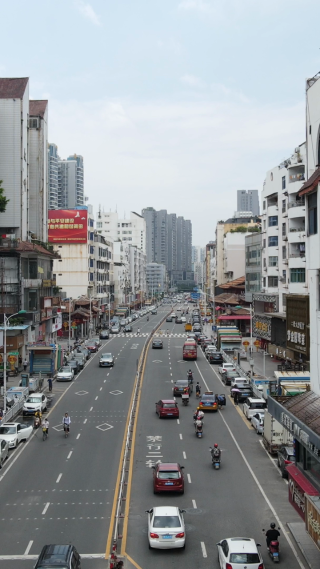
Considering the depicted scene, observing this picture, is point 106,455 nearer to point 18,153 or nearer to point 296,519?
point 296,519

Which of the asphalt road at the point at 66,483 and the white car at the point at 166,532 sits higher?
the white car at the point at 166,532

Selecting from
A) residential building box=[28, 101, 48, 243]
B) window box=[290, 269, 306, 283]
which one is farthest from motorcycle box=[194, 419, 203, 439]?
residential building box=[28, 101, 48, 243]

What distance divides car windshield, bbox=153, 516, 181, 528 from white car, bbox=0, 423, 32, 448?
46.8 ft

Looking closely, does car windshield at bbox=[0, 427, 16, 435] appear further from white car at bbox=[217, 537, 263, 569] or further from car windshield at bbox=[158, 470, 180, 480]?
white car at bbox=[217, 537, 263, 569]

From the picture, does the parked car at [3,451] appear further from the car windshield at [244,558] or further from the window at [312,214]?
the window at [312,214]

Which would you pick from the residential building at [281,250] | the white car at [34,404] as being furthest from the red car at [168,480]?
the residential building at [281,250]

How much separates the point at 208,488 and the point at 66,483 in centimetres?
590

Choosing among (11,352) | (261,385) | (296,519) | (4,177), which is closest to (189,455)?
(296,519)

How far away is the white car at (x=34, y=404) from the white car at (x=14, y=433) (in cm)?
512

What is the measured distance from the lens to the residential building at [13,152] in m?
61.3

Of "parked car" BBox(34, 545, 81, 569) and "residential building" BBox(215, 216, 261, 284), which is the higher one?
"residential building" BBox(215, 216, 261, 284)

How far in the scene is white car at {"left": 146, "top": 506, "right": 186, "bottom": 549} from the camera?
710 inches

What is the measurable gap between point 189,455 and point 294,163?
38.4m

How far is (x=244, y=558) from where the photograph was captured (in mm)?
16047
